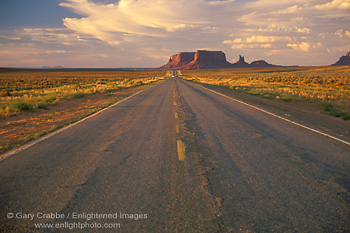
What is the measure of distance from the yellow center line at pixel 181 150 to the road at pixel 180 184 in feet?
0.07

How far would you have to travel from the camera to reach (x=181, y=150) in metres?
5.45

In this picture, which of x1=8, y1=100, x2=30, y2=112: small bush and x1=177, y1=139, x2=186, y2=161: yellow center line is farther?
x1=8, y1=100, x2=30, y2=112: small bush

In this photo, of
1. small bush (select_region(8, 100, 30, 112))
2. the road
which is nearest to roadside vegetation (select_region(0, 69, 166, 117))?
small bush (select_region(8, 100, 30, 112))

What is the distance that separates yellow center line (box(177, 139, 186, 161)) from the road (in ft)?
0.07

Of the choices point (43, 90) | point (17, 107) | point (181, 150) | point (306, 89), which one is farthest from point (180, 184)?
point (43, 90)

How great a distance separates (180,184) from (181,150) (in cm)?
176

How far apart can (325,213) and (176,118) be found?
7067 millimetres

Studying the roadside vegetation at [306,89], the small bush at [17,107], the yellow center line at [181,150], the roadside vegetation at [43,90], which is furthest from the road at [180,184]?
the roadside vegetation at [43,90]

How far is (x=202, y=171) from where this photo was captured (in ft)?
13.9

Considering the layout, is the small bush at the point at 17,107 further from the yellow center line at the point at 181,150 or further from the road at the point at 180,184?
the yellow center line at the point at 181,150

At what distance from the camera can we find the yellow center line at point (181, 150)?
4.97 m

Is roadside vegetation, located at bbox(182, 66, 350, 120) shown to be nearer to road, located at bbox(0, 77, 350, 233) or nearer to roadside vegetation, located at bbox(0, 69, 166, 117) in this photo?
road, located at bbox(0, 77, 350, 233)

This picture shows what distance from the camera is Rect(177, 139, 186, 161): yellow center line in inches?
196

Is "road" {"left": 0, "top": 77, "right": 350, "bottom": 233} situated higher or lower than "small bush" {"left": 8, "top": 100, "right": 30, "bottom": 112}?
lower
